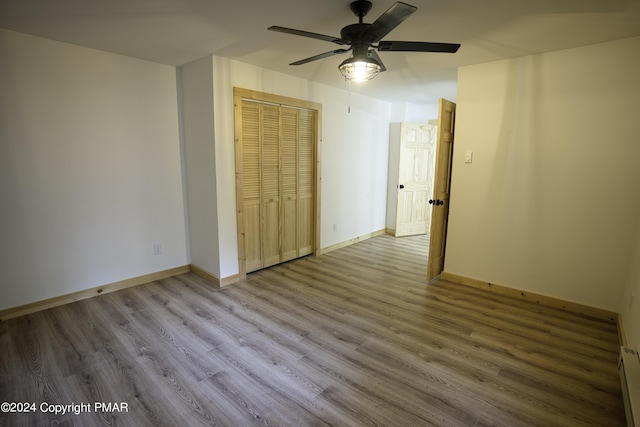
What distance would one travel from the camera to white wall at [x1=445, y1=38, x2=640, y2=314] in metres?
2.79

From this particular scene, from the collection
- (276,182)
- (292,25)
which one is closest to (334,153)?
(276,182)

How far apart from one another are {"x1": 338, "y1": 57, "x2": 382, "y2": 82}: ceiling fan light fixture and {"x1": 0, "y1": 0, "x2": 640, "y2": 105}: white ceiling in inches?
14.2

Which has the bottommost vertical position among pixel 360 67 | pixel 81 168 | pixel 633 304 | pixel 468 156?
A: pixel 633 304

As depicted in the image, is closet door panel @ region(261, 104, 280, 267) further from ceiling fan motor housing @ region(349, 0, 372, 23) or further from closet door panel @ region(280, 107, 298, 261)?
ceiling fan motor housing @ region(349, 0, 372, 23)

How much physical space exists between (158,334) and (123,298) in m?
0.95

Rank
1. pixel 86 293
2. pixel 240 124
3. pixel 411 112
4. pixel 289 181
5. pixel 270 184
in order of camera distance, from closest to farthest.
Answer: pixel 86 293, pixel 240 124, pixel 270 184, pixel 289 181, pixel 411 112

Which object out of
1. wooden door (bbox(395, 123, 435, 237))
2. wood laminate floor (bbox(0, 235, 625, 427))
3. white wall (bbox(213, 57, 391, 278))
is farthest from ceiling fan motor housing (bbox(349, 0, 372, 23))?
wooden door (bbox(395, 123, 435, 237))

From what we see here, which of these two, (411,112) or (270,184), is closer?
(270,184)

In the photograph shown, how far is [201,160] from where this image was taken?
11.8 ft

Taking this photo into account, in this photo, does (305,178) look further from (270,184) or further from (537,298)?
(537,298)

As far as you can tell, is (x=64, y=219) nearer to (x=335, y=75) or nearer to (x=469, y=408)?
(x=335, y=75)

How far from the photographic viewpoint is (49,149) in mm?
2938

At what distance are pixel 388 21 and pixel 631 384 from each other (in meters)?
2.38

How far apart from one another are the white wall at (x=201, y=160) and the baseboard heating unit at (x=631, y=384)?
11.0ft
